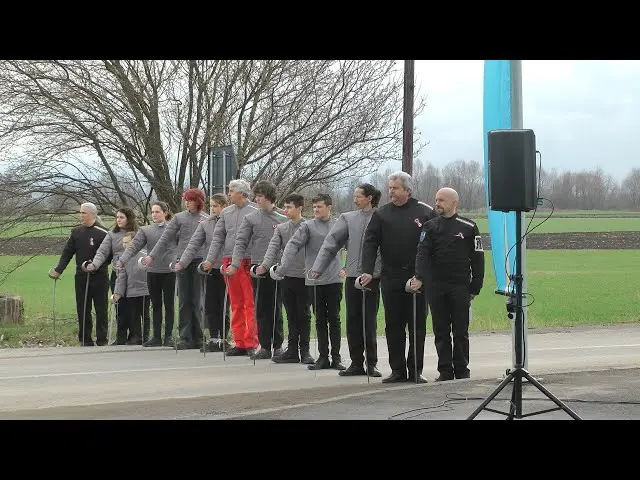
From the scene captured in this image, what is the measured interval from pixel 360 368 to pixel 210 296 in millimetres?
4130

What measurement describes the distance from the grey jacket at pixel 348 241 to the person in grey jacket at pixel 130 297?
5.42 metres

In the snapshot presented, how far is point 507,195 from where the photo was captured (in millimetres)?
11297

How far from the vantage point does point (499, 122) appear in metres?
14.2

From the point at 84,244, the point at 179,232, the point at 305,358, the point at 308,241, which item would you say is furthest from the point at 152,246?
the point at 308,241

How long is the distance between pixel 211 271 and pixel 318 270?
139 inches

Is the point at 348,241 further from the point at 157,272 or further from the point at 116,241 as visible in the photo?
the point at 116,241

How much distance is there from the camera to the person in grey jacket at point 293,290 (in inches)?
651

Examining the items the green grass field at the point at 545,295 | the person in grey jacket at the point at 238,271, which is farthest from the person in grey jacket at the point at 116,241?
the green grass field at the point at 545,295

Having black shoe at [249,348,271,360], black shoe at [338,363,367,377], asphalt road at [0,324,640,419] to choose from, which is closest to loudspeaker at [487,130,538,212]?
asphalt road at [0,324,640,419]

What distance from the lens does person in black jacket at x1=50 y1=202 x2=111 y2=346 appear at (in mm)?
20281

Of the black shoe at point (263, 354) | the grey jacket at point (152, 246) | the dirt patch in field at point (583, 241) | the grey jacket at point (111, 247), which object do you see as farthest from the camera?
the dirt patch in field at point (583, 241)

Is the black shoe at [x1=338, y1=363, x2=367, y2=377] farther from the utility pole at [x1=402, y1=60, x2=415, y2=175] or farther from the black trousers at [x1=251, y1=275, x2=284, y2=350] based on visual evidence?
the utility pole at [x1=402, y1=60, x2=415, y2=175]

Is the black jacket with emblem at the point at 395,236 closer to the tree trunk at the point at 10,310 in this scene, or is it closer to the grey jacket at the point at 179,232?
the grey jacket at the point at 179,232
